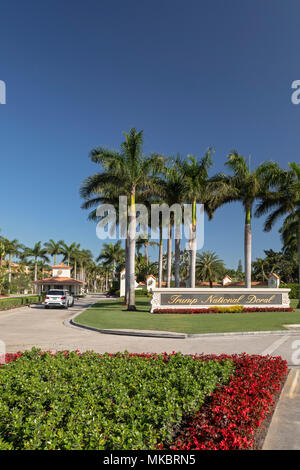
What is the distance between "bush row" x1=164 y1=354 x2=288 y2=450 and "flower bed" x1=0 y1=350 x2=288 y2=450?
12mm

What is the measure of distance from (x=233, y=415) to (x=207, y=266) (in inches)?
2680

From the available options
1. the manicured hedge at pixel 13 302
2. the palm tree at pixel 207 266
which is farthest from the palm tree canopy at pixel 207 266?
the manicured hedge at pixel 13 302

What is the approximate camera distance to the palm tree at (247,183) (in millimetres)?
26656

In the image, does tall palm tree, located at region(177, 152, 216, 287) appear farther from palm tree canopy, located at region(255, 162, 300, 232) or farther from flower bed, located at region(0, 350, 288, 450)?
flower bed, located at region(0, 350, 288, 450)

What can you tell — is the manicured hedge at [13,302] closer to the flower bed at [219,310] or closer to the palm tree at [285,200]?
the flower bed at [219,310]

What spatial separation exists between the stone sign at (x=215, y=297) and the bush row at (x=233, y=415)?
1710 centimetres

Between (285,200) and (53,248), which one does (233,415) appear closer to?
(285,200)

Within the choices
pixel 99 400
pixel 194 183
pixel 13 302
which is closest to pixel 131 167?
pixel 194 183

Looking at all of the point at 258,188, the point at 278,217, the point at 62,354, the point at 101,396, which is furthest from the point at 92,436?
the point at 278,217

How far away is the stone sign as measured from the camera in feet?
76.8

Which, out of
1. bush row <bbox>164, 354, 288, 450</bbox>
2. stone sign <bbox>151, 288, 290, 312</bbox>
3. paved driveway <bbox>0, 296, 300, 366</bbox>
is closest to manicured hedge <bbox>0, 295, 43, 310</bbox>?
stone sign <bbox>151, 288, 290, 312</bbox>
